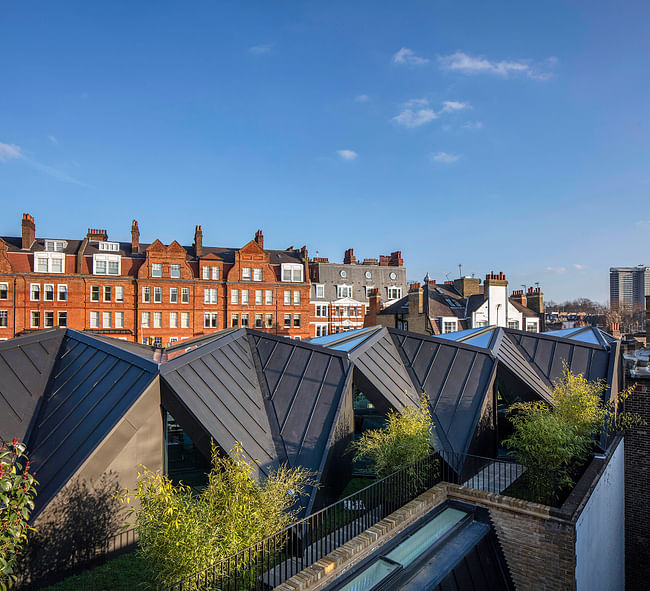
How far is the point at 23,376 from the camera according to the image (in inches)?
466

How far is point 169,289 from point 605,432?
3731 cm

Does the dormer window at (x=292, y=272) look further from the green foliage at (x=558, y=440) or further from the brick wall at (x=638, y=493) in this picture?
the green foliage at (x=558, y=440)

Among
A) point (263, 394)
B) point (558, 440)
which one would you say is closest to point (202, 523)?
point (263, 394)

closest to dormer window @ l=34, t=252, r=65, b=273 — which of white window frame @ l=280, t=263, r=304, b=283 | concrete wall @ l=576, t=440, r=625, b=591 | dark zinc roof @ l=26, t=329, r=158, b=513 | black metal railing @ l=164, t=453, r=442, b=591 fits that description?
white window frame @ l=280, t=263, r=304, b=283

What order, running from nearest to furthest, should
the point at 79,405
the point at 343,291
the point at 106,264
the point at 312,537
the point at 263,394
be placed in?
the point at 312,537, the point at 79,405, the point at 263,394, the point at 106,264, the point at 343,291

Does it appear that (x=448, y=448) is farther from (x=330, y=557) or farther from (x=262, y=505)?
(x=262, y=505)

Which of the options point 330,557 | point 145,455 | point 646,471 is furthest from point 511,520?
point 145,455

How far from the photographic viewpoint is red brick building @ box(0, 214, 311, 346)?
36594mm

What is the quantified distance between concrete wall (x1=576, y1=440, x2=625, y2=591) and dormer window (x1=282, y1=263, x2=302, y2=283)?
3470 cm

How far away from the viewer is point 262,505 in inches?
291

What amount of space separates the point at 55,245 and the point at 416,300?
116 ft

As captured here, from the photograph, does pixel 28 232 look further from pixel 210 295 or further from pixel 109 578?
pixel 109 578

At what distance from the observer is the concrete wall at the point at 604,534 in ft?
31.0

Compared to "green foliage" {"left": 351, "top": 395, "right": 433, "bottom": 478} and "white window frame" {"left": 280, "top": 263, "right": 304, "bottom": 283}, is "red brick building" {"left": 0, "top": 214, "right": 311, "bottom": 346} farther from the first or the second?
"green foliage" {"left": 351, "top": 395, "right": 433, "bottom": 478}
